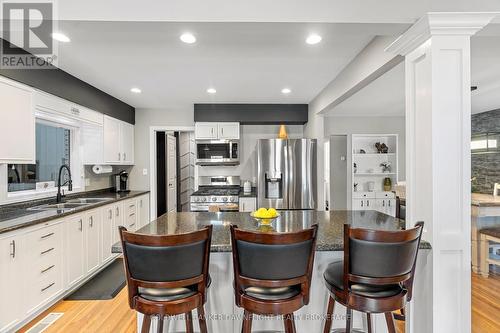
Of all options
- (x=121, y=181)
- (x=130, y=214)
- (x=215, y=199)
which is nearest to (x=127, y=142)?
(x=121, y=181)

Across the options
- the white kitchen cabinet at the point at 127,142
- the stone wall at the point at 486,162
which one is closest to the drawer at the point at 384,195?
the stone wall at the point at 486,162

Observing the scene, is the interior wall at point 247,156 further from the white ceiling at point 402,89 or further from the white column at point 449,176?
the white column at point 449,176

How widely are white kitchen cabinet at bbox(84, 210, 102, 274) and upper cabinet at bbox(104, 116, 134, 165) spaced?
1.26 m

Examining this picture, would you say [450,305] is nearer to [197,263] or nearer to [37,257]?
[197,263]

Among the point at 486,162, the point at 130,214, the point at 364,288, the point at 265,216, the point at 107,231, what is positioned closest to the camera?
the point at 364,288

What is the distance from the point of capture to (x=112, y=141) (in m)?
4.38

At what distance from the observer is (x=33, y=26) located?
1904 mm

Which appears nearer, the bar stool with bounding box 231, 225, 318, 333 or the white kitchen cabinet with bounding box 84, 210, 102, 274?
the bar stool with bounding box 231, 225, 318, 333

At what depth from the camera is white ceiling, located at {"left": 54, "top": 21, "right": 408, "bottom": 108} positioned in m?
1.86

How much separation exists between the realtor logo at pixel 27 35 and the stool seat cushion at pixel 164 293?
179cm

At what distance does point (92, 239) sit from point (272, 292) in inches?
104

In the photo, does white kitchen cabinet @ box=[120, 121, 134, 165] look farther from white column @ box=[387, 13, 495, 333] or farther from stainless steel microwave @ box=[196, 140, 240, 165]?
white column @ box=[387, 13, 495, 333]

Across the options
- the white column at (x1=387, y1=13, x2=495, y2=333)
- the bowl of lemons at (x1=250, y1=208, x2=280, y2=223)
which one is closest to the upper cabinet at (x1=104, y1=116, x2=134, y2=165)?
the bowl of lemons at (x1=250, y1=208, x2=280, y2=223)

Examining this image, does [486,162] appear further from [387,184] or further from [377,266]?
[377,266]
